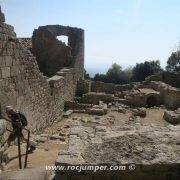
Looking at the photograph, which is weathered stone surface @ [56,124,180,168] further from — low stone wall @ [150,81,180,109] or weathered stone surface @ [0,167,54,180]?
low stone wall @ [150,81,180,109]

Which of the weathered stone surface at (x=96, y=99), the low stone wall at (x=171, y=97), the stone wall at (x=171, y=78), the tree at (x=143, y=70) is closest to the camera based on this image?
the low stone wall at (x=171, y=97)

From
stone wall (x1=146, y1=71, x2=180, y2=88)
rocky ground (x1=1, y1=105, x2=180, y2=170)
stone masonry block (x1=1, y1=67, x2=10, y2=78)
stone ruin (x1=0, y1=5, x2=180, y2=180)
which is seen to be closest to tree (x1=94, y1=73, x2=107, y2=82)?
stone wall (x1=146, y1=71, x2=180, y2=88)

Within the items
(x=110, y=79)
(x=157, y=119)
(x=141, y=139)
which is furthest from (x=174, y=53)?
(x=141, y=139)

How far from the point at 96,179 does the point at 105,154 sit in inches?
17.5

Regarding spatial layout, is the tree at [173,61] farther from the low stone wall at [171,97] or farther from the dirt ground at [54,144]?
the dirt ground at [54,144]

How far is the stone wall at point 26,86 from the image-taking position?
32.6 ft

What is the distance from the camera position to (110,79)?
1736 inches

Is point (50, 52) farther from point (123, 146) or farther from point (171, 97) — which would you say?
point (123, 146)

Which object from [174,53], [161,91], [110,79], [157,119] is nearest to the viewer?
[157,119]

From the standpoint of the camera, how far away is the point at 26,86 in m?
12.1

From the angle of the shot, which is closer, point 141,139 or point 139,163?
point 139,163

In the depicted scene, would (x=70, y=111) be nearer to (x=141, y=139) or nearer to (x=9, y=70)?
(x=9, y=70)

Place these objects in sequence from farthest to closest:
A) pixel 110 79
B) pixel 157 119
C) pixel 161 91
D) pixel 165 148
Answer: pixel 110 79
pixel 161 91
pixel 157 119
pixel 165 148

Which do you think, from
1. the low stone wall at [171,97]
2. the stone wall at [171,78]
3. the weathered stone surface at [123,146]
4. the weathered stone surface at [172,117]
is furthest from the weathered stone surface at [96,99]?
the weathered stone surface at [123,146]
